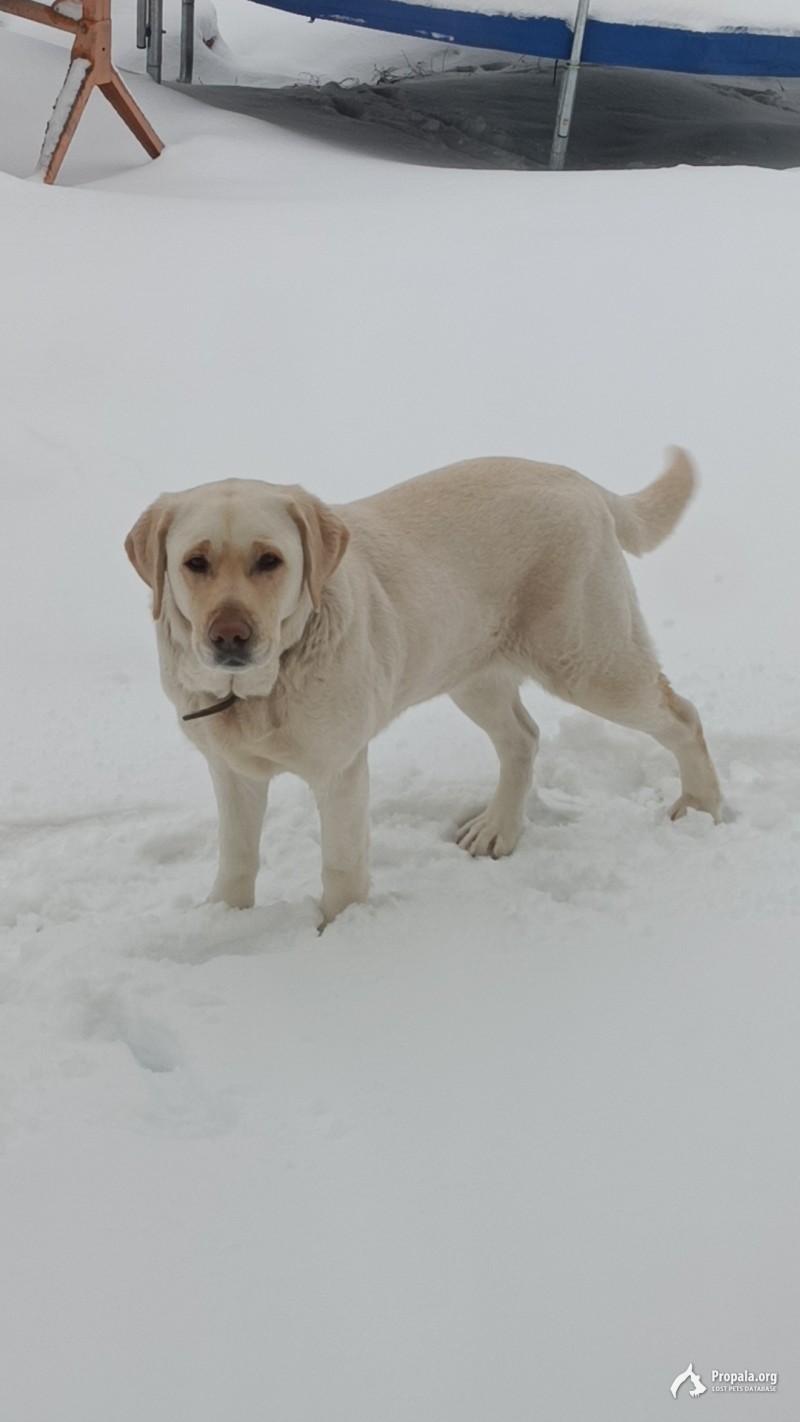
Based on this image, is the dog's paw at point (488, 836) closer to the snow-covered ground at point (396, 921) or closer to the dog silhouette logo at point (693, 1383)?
the snow-covered ground at point (396, 921)

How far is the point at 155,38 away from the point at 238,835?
8.83 m

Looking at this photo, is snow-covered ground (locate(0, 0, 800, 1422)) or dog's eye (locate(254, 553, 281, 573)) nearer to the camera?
snow-covered ground (locate(0, 0, 800, 1422))

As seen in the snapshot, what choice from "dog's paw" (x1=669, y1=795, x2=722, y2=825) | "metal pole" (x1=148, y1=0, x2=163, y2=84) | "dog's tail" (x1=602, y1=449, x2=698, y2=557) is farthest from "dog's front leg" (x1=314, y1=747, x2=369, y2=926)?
"metal pole" (x1=148, y1=0, x2=163, y2=84)

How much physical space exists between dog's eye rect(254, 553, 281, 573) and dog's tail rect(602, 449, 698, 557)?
1261 millimetres

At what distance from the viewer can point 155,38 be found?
31.7 feet

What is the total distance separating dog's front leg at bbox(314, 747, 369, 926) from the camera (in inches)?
106

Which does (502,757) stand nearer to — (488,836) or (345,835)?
(488,836)

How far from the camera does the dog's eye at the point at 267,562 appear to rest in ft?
7.63

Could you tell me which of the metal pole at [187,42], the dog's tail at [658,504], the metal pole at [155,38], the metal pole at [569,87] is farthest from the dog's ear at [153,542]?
the metal pole at [187,42]

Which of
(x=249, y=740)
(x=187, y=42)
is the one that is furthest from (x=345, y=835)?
(x=187, y=42)

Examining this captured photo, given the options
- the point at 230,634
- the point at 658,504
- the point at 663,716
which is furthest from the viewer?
the point at 658,504

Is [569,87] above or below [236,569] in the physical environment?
above

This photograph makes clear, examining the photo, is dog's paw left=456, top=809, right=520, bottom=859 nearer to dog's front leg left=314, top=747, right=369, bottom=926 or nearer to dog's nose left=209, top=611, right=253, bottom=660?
dog's front leg left=314, top=747, right=369, bottom=926

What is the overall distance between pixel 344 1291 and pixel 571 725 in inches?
85.8
